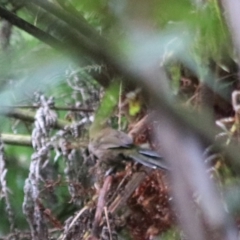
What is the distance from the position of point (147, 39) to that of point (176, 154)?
0.06 metres

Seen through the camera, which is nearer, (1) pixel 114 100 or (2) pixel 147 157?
(1) pixel 114 100

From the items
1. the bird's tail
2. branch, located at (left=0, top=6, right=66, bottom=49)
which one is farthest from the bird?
branch, located at (left=0, top=6, right=66, bottom=49)

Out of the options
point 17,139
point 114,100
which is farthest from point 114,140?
point 17,139

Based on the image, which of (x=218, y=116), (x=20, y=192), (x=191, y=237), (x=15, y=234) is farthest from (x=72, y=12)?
(x=20, y=192)

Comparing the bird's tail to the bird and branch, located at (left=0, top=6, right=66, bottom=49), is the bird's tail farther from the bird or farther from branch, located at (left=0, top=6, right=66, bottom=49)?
branch, located at (left=0, top=6, right=66, bottom=49)

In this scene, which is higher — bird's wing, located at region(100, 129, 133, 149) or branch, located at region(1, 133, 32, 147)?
branch, located at region(1, 133, 32, 147)

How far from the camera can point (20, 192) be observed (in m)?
1.19

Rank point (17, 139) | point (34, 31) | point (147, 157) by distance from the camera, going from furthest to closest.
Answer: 1. point (17, 139)
2. point (147, 157)
3. point (34, 31)

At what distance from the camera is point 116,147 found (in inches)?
29.4

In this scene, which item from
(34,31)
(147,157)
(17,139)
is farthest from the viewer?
(17,139)

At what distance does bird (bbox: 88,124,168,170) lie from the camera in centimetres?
73

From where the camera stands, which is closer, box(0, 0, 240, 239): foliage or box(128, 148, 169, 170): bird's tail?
box(0, 0, 240, 239): foliage

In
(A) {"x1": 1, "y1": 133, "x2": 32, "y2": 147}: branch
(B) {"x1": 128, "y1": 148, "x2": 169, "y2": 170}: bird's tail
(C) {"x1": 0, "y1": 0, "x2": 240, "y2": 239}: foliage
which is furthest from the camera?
(A) {"x1": 1, "y1": 133, "x2": 32, "y2": 147}: branch

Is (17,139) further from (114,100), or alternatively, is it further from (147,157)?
(114,100)
